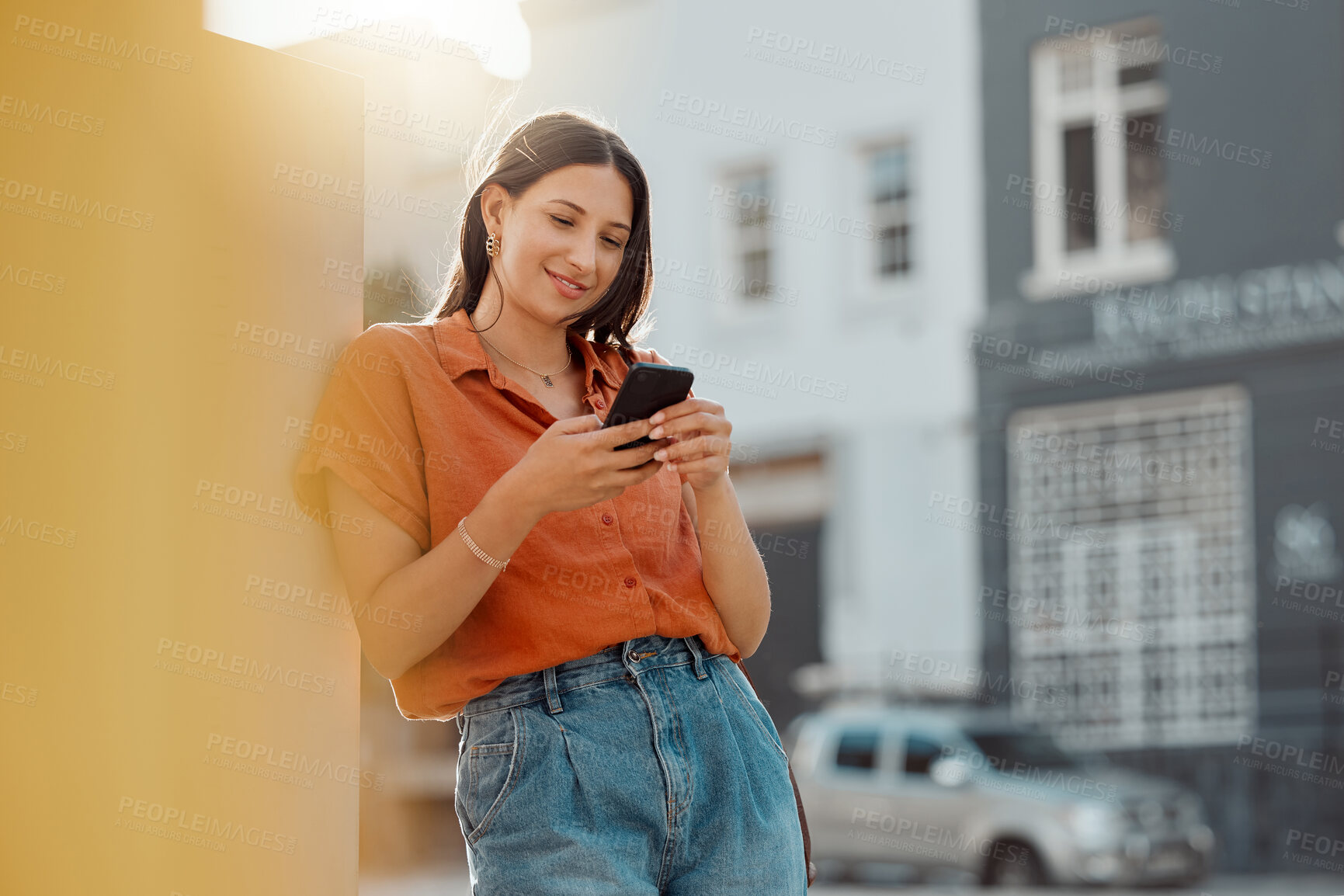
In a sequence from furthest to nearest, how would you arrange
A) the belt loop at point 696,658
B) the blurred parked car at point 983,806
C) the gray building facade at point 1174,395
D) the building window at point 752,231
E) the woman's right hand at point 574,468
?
the building window at point 752,231 → the gray building facade at point 1174,395 → the blurred parked car at point 983,806 → the belt loop at point 696,658 → the woman's right hand at point 574,468

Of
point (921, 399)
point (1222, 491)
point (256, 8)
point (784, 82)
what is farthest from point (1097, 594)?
point (256, 8)

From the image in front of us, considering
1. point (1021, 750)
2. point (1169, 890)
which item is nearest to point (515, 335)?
point (1021, 750)

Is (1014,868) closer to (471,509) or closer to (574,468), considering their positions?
(471,509)

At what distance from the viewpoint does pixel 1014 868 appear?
1088 centimetres

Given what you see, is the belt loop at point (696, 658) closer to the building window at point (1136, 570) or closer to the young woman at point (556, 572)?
the young woman at point (556, 572)

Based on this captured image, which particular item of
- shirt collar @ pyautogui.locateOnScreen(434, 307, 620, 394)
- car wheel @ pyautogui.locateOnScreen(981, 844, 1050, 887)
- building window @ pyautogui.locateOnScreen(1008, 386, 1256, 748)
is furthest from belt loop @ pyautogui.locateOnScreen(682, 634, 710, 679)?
building window @ pyautogui.locateOnScreen(1008, 386, 1256, 748)

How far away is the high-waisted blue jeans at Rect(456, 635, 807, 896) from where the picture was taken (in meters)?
1.94

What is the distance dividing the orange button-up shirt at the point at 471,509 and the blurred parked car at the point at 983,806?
30.4 ft

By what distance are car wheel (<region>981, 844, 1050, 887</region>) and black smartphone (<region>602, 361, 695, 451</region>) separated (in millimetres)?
9673

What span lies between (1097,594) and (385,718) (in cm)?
700

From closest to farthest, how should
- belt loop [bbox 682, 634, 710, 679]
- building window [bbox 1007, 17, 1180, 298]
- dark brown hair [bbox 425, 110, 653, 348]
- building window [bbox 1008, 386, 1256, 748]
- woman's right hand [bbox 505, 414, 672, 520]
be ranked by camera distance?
woman's right hand [bbox 505, 414, 672, 520]
belt loop [bbox 682, 634, 710, 679]
dark brown hair [bbox 425, 110, 653, 348]
building window [bbox 1008, 386, 1256, 748]
building window [bbox 1007, 17, 1180, 298]

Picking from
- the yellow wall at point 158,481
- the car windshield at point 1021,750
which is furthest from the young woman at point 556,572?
the car windshield at point 1021,750

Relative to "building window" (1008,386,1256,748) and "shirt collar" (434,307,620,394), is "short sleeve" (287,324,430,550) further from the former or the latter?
"building window" (1008,386,1256,748)

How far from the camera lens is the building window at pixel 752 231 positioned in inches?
671
